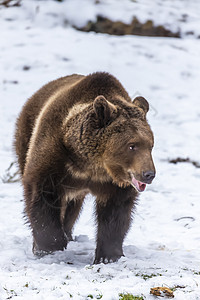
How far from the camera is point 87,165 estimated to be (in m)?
4.96

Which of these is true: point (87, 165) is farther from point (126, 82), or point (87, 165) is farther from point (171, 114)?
point (126, 82)

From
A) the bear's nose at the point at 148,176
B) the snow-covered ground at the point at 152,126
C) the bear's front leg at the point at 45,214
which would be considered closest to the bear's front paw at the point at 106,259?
the snow-covered ground at the point at 152,126

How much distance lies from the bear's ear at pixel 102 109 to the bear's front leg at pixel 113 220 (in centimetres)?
80

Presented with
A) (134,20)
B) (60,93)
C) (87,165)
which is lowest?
(134,20)

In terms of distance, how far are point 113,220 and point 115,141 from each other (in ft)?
3.55

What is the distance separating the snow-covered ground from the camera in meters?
4.26

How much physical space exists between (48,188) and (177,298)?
1.90m

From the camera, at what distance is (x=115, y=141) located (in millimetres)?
4668

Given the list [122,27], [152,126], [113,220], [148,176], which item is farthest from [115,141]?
[122,27]

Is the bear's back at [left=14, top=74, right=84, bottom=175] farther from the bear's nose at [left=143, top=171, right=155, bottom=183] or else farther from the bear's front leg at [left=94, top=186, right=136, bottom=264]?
the bear's nose at [left=143, top=171, right=155, bottom=183]

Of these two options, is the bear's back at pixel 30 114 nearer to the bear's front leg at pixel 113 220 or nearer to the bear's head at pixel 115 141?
the bear's head at pixel 115 141

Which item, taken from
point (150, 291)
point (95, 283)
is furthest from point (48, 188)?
point (150, 291)

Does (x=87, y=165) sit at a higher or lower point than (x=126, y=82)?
higher

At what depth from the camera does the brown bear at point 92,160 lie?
4.68 meters
